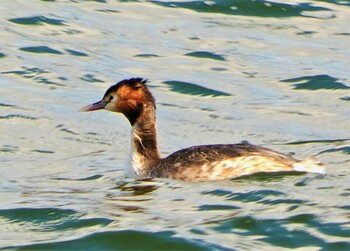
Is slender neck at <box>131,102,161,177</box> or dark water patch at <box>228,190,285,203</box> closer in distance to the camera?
dark water patch at <box>228,190,285,203</box>

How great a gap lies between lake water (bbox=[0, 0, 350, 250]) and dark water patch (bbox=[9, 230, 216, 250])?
0.04 ft

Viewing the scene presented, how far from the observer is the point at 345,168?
12.6 meters

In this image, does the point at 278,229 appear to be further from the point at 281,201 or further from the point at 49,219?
the point at 49,219

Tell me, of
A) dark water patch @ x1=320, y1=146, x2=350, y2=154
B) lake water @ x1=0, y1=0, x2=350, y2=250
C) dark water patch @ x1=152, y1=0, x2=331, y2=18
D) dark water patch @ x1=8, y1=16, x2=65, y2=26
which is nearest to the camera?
lake water @ x1=0, y1=0, x2=350, y2=250

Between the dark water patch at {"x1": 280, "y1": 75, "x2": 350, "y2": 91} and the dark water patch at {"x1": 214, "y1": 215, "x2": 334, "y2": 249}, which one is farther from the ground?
the dark water patch at {"x1": 214, "y1": 215, "x2": 334, "y2": 249}

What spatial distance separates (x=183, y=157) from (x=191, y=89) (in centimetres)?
458

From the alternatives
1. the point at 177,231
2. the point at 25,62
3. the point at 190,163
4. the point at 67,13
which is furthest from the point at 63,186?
the point at 67,13

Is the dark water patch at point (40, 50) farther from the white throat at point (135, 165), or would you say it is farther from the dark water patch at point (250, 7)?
the white throat at point (135, 165)

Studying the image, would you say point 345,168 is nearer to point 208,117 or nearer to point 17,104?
point 208,117

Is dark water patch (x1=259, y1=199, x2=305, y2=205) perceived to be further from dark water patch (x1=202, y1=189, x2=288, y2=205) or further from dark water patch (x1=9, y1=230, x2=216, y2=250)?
dark water patch (x1=9, y1=230, x2=216, y2=250)

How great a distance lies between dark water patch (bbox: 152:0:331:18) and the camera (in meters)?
20.5

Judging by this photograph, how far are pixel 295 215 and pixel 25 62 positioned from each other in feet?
25.3

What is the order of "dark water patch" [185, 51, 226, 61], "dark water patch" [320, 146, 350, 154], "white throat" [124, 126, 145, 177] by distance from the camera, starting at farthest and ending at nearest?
"dark water patch" [185, 51, 226, 61] → "dark water patch" [320, 146, 350, 154] → "white throat" [124, 126, 145, 177]

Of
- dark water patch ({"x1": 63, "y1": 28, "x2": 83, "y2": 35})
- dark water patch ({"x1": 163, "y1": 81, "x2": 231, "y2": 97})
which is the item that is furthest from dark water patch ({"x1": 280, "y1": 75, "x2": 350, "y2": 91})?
dark water patch ({"x1": 63, "y1": 28, "x2": 83, "y2": 35})
